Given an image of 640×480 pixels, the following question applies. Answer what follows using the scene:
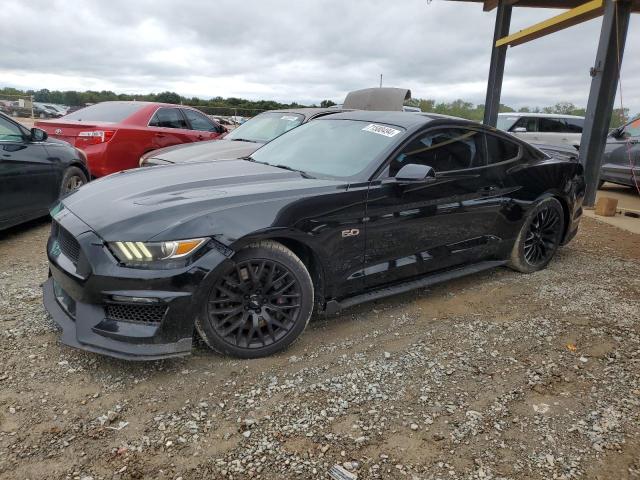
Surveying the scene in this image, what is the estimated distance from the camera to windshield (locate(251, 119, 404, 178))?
11.0 ft

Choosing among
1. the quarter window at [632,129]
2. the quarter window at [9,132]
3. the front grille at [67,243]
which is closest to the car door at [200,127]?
the quarter window at [9,132]

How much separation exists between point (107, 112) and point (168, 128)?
3.05 ft

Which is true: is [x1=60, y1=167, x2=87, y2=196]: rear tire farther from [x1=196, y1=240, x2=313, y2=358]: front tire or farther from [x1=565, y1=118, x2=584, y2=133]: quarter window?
[x1=565, y1=118, x2=584, y2=133]: quarter window

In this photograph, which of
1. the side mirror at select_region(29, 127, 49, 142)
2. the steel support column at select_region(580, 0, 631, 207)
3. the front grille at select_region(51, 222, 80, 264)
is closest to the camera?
the front grille at select_region(51, 222, 80, 264)

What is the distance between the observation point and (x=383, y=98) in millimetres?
8727

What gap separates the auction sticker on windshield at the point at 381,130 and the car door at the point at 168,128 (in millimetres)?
4703

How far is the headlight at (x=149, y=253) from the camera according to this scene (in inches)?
97.2

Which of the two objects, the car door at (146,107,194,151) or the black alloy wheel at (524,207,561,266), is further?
the car door at (146,107,194,151)

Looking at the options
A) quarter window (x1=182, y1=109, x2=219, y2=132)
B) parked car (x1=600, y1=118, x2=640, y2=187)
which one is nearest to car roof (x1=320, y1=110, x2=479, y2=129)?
quarter window (x1=182, y1=109, x2=219, y2=132)

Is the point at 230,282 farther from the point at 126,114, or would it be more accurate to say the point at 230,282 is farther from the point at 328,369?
the point at 126,114

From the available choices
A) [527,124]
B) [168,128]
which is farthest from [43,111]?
[527,124]

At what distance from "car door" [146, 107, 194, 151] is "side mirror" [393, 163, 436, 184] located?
205 inches

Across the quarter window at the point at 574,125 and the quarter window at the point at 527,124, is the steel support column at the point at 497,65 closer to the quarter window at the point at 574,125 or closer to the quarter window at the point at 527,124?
the quarter window at the point at 527,124

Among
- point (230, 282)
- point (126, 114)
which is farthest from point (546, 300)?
point (126, 114)
